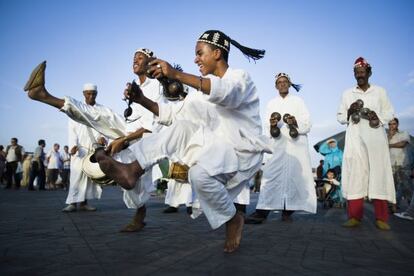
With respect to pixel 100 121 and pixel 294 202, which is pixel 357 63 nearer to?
pixel 294 202

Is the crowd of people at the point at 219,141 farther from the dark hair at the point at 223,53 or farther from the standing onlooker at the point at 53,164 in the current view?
the standing onlooker at the point at 53,164

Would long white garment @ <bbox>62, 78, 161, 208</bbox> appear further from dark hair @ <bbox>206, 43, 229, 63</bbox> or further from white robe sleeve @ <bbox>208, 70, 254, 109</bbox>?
white robe sleeve @ <bbox>208, 70, 254, 109</bbox>

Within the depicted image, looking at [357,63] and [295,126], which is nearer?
[357,63]

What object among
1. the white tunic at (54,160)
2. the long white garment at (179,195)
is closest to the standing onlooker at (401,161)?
the long white garment at (179,195)

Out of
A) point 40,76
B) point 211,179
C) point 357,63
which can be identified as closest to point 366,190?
point 357,63

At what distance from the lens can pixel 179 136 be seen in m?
3.45

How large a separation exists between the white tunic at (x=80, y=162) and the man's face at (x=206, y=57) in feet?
14.4

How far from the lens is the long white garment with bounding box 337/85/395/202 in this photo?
5.67 metres

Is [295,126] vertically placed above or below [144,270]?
above

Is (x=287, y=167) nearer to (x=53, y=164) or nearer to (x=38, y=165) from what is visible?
(x=38, y=165)

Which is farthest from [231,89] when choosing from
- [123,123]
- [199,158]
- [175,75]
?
[123,123]

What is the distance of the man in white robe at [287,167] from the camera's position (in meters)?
6.45

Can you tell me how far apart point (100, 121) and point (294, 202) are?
3.45 metres

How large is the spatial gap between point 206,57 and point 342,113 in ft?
11.2
